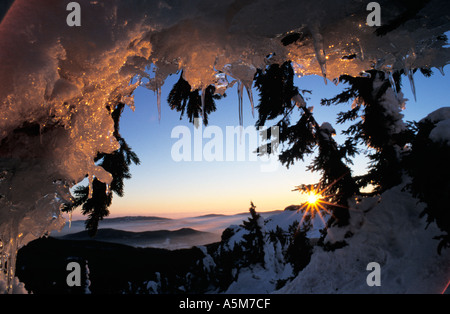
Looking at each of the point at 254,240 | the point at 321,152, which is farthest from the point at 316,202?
the point at 254,240

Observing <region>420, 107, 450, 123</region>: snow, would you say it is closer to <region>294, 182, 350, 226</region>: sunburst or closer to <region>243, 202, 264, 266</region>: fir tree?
<region>294, 182, 350, 226</region>: sunburst

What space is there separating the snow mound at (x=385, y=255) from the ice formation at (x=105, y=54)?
5.26m

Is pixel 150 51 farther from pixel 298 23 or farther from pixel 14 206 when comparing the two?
pixel 14 206

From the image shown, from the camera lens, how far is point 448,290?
4.24 metres

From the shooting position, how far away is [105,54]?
1252 mm

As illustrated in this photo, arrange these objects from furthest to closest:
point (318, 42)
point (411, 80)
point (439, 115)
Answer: point (439, 115) → point (411, 80) → point (318, 42)

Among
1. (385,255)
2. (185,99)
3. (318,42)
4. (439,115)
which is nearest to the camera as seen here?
(318,42)

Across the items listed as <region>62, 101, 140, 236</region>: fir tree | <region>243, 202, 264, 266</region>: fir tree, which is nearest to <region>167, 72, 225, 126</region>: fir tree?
<region>62, 101, 140, 236</region>: fir tree

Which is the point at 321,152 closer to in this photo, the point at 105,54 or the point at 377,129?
the point at 377,129

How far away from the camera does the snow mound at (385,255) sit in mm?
4914

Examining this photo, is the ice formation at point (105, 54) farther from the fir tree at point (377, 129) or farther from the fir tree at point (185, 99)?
the fir tree at point (377, 129)

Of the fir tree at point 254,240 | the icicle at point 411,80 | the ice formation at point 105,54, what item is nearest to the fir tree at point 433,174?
the icicle at point 411,80

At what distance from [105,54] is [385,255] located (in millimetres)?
7782
